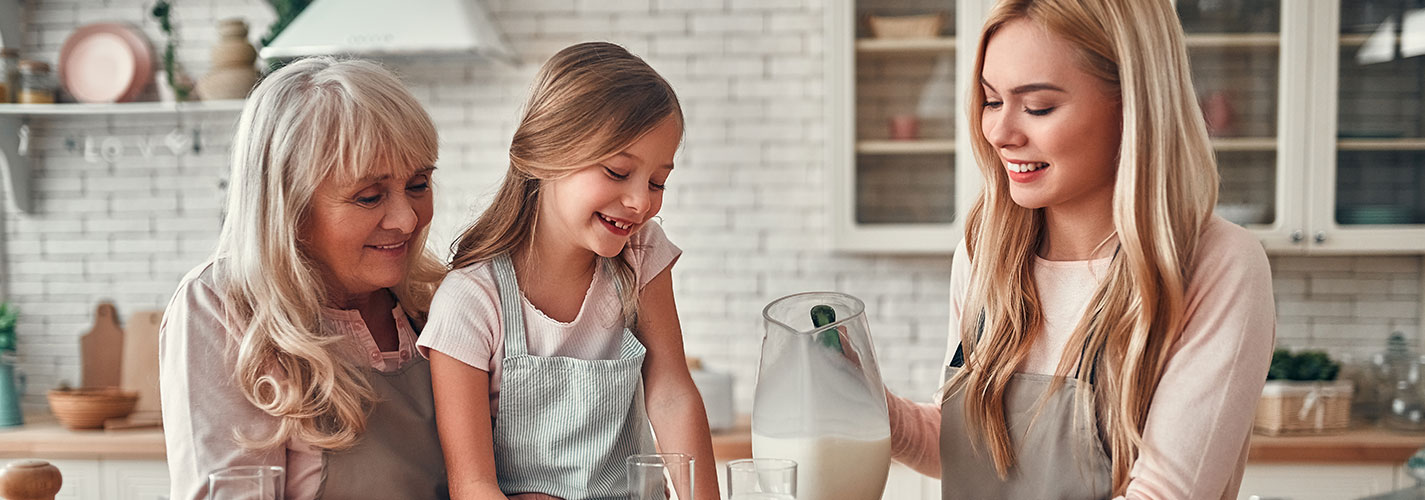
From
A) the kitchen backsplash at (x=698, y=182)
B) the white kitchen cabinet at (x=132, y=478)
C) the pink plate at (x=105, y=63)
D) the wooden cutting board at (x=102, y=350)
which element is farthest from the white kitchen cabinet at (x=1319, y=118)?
the wooden cutting board at (x=102, y=350)

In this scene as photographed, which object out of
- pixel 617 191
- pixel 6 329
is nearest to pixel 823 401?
pixel 617 191

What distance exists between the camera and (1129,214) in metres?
1.24

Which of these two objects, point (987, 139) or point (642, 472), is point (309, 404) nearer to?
point (642, 472)

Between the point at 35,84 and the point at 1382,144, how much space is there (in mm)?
3911

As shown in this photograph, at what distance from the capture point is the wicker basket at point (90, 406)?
2965 millimetres

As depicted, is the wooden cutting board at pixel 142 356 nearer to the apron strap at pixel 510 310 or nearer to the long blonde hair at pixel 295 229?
the long blonde hair at pixel 295 229

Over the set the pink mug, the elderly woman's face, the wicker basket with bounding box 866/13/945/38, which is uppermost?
the wicker basket with bounding box 866/13/945/38

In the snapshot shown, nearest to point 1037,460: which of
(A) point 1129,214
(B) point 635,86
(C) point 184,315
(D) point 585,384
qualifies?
(A) point 1129,214

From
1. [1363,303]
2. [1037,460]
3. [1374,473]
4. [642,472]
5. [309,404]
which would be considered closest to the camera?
[642,472]

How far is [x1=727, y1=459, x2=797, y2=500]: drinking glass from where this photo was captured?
101 cm

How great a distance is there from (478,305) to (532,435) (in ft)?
0.55

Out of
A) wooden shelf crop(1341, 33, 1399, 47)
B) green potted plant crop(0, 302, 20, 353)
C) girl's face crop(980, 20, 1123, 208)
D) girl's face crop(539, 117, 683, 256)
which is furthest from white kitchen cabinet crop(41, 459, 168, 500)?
wooden shelf crop(1341, 33, 1399, 47)

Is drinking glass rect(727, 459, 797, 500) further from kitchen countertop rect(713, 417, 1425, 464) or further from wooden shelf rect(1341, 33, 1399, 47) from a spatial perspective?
wooden shelf rect(1341, 33, 1399, 47)

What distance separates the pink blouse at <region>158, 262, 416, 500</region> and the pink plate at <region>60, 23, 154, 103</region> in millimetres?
2479
